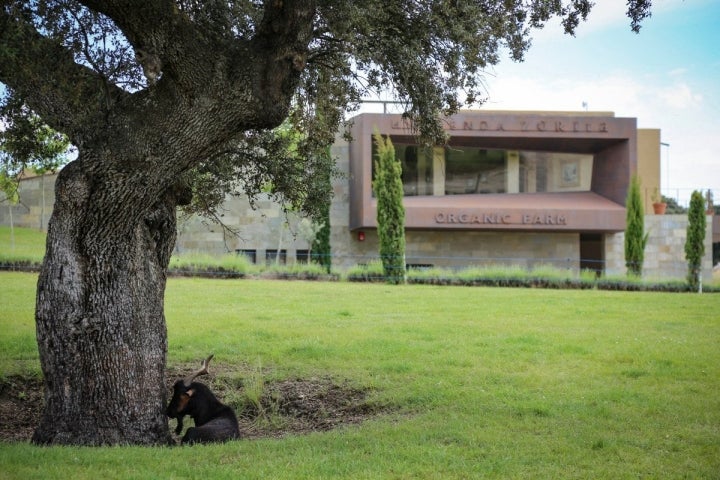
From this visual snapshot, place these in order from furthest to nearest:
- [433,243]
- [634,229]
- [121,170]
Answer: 1. [433,243]
2. [634,229]
3. [121,170]

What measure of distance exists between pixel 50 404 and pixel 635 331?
11178mm

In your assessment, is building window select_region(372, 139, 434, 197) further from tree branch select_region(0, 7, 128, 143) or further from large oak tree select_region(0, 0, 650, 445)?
tree branch select_region(0, 7, 128, 143)

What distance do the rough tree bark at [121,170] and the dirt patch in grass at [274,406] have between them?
5.04 ft

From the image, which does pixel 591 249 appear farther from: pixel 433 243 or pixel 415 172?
pixel 415 172

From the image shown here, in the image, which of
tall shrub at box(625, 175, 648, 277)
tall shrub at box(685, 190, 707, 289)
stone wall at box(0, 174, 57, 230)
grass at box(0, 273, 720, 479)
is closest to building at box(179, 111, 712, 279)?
tall shrub at box(625, 175, 648, 277)

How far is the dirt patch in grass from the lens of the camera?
9.92 meters

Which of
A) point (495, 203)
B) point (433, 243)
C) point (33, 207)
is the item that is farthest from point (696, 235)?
point (33, 207)

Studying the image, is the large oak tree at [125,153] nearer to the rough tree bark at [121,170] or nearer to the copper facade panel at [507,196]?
the rough tree bark at [121,170]

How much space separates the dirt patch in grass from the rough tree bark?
154 cm

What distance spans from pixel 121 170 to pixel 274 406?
409 cm

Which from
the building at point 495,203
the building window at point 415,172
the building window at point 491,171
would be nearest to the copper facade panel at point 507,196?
the building at point 495,203

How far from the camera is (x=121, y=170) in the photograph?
324 inches

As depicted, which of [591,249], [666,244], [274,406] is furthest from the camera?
[591,249]

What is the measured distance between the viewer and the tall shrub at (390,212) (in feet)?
94.1
